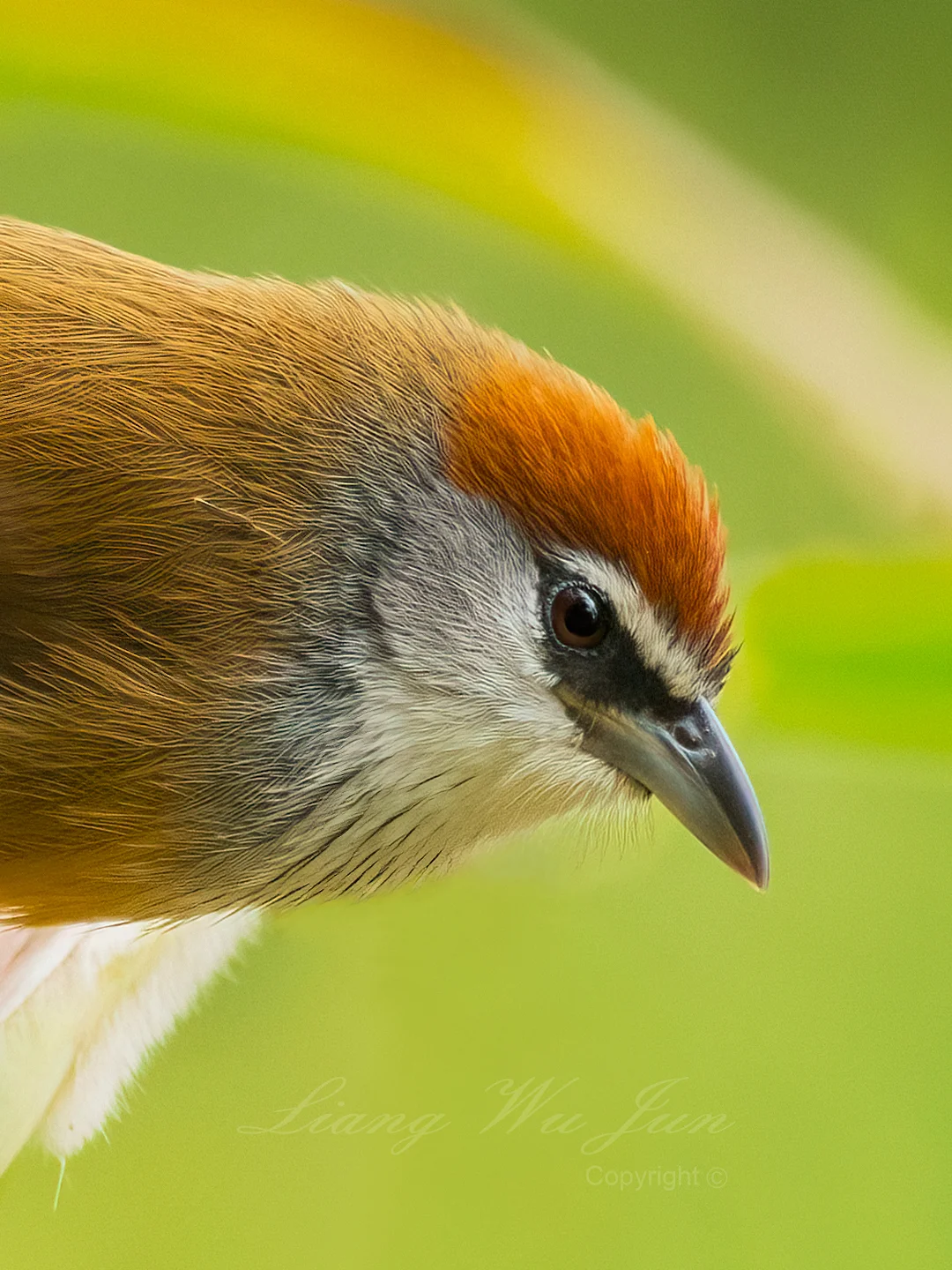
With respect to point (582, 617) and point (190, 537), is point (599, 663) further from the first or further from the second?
point (190, 537)

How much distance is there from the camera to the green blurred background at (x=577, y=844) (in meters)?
0.90

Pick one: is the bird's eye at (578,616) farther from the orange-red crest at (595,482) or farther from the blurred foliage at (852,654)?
the blurred foliage at (852,654)

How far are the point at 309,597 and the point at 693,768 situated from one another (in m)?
0.26

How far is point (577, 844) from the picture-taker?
0.87m

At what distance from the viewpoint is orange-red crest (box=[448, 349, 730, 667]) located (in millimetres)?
721

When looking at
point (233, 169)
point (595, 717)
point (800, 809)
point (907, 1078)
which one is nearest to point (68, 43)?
point (233, 169)

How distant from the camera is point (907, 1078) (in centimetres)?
113

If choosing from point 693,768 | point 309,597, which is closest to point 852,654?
point 693,768

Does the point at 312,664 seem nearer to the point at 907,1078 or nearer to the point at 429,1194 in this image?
the point at 429,1194

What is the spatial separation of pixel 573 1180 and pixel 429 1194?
0.12 metres

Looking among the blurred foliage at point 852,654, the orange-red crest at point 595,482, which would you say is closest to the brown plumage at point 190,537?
the orange-red crest at point 595,482

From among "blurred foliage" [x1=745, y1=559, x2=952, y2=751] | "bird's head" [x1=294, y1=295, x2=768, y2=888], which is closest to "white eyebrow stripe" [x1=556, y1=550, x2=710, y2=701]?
"bird's head" [x1=294, y1=295, x2=768, y2=888]

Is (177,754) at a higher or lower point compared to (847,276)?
lower

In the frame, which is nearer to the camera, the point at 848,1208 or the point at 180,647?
the point at 180,647
